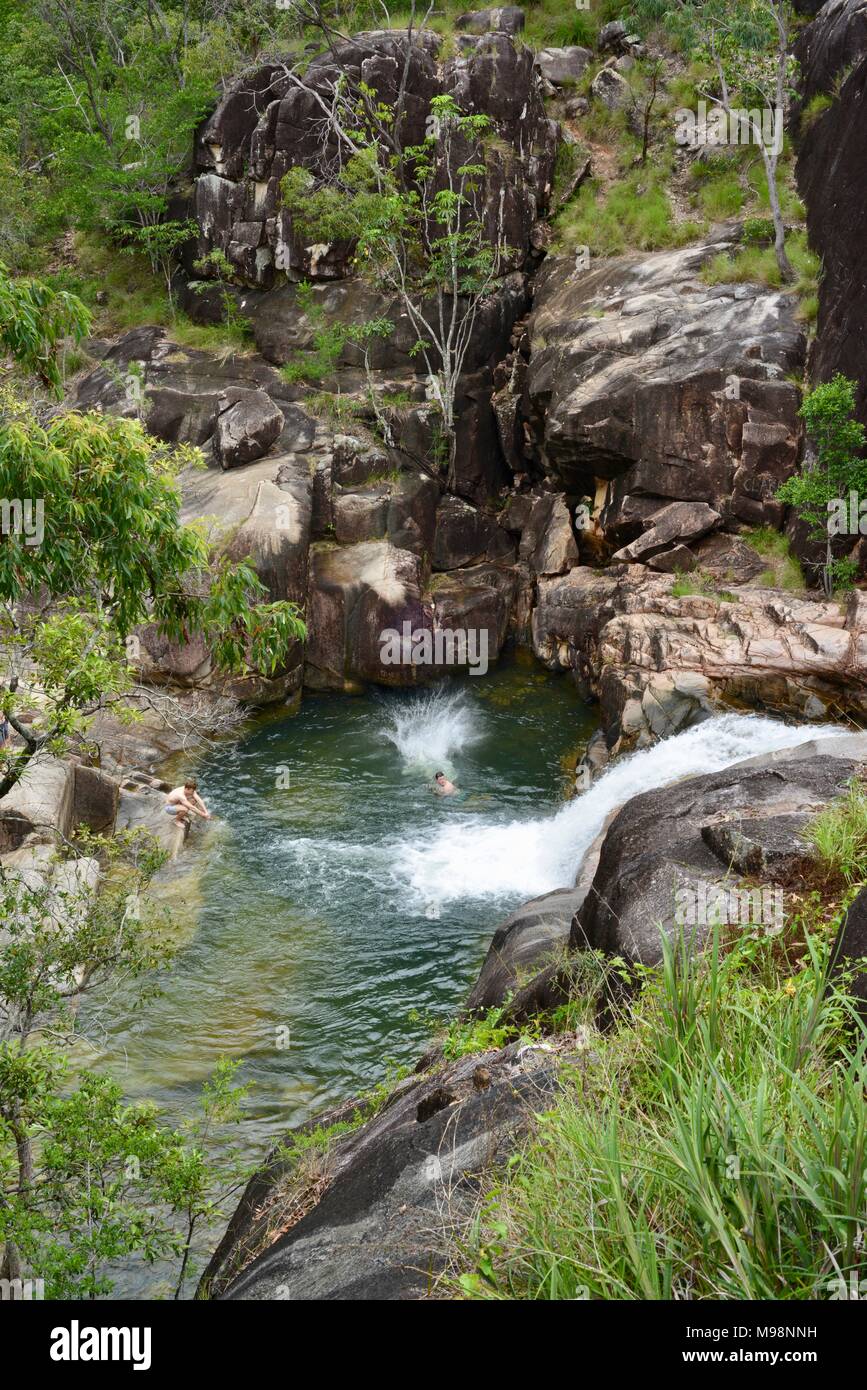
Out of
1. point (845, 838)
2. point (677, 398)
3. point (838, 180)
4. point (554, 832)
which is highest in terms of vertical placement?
point (838, 180)

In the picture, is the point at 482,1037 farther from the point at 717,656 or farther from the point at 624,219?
the point at 624,219

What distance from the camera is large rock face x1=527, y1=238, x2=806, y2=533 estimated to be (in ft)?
59.2

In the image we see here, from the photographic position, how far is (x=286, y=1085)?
31.2ft

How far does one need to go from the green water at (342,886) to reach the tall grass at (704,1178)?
4.05 m

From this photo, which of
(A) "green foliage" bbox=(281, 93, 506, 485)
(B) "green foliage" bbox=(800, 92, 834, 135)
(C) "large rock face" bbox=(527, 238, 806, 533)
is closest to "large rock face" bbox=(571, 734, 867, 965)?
(C) "large rock face" bbox=(527, 238, 806, 533)

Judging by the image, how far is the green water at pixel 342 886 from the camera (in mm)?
9891

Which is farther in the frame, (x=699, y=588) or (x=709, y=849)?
(x=699, y=588)

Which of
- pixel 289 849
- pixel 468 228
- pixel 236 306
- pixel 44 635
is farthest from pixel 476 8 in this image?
pixel 44 635

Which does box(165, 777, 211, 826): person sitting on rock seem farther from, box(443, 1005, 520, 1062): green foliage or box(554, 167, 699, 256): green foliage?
box(554, 167, 699, 256): green foliage

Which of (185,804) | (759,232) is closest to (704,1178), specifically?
(185,804)

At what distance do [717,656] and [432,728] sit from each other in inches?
213

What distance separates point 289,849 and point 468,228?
15.5 m

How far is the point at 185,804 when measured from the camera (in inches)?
571

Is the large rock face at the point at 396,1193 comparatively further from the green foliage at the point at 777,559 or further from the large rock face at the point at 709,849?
the green foliage at the point at 777,559
